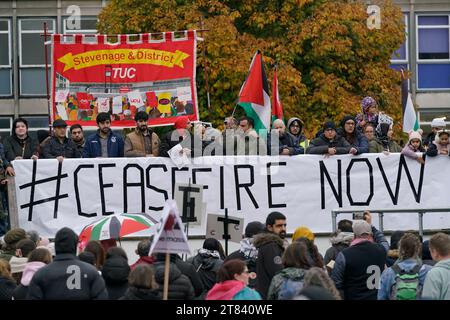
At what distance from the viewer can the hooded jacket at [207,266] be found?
15.5m

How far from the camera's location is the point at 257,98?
69.8ft

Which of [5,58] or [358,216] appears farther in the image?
[5,58]

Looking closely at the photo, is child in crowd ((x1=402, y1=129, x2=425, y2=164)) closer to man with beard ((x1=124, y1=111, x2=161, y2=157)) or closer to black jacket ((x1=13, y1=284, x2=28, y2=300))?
man with beard ((x1=124, y1=111, x2=161, y2=157))

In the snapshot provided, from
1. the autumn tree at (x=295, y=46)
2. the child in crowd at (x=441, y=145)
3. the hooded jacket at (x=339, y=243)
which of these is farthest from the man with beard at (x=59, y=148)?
the autumn tree at (x=295, y=46)

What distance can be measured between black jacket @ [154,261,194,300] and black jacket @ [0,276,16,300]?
149 cm

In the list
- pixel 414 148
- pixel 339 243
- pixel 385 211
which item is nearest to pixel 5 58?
pixel 414 148

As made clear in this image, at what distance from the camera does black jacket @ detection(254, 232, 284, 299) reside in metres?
14.5

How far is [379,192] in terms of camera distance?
20016mm

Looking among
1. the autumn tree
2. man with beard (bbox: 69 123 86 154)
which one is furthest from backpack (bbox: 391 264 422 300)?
the autumn tree

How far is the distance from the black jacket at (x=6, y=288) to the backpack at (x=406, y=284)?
3.49 m

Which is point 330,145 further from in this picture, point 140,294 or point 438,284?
point 140,294

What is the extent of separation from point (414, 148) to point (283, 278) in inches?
300
